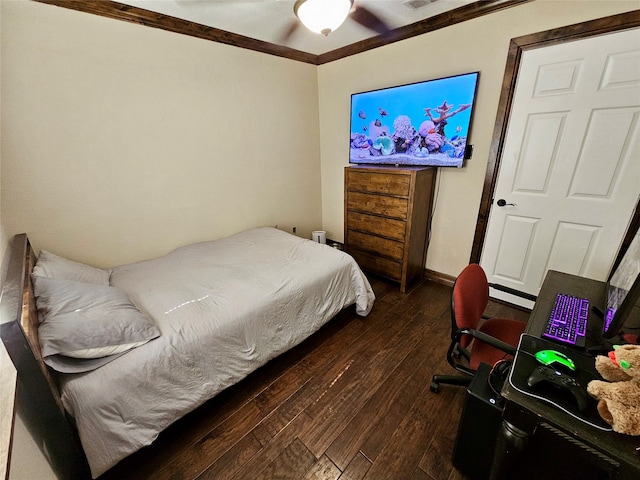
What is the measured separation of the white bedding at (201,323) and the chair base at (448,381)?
735mm

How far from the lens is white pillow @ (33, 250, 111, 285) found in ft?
5.24

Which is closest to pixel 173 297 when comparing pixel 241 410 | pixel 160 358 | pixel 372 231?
pixel 160 358

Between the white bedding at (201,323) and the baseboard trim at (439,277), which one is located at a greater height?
the white bedding at (201,323)

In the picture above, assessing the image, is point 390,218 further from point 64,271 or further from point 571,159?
point 64,271

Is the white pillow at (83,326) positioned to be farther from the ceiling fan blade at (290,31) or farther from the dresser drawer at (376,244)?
the ceiling fan blade at (290,31)

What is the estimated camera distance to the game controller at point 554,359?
0.84m

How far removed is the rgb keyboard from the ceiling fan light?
193 cm

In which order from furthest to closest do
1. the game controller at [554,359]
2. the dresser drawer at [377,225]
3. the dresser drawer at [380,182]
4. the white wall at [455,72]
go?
the dresser drawer at [377,225], the dresser drawer at [380,182], the white wall at [455,72], the game controller at [554,359]

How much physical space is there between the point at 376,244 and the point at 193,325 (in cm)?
189

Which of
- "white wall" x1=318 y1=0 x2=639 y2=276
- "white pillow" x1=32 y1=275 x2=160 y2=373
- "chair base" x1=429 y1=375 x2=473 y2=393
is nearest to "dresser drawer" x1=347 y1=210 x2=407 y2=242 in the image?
"white wall" x1=318 y1=0 x2=639 y2=276

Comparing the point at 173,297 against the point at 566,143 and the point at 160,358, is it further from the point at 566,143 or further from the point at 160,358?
the point at 566,143

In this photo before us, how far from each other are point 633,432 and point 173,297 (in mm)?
1971

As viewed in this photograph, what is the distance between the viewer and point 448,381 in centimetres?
161

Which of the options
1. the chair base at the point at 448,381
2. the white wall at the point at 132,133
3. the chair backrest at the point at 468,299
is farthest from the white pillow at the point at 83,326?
the chair base at the point at 448,381
